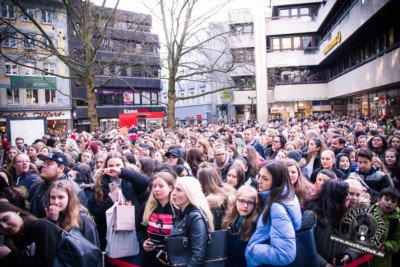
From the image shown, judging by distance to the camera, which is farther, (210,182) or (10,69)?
(10,69)

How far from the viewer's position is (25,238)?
9.77 ft

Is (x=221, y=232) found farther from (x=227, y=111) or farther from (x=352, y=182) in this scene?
(x=227, y=111)

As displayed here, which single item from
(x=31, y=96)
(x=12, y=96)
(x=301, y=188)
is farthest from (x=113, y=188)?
(x=31, y=96)

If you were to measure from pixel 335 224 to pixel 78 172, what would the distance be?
→ 4108 millimetres

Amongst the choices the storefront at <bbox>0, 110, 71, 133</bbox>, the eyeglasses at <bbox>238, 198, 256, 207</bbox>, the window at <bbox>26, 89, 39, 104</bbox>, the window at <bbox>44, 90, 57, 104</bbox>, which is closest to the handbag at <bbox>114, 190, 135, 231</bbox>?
the eyeglasses at <bbox>238, 198, 256, 207</bbox>

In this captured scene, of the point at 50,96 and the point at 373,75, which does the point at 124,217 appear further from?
the point at 50,96

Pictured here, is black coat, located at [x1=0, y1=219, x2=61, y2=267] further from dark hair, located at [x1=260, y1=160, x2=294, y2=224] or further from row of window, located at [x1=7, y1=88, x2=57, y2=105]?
row of window, located at [x1=7, y1=88, x2=57, y2=105]

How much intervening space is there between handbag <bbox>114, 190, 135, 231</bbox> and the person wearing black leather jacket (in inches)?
28.3

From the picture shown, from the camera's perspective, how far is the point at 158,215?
3684 mm

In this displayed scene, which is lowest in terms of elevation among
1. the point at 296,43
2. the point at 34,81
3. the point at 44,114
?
the point at 44,114

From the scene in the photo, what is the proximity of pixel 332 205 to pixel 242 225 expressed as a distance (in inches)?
39.3

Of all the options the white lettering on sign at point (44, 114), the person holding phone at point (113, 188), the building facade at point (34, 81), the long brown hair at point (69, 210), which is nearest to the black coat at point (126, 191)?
the person holding phone at point (113, 188)

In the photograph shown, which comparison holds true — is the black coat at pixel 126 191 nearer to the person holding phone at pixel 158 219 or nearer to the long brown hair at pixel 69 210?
the person holding phone at pixel 158 219

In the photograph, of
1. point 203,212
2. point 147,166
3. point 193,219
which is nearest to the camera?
point 193,219
